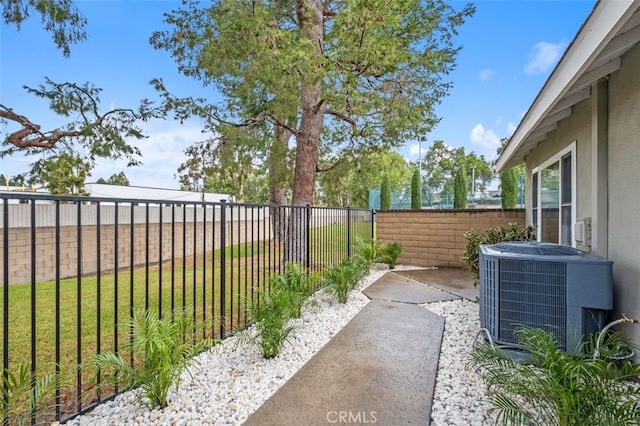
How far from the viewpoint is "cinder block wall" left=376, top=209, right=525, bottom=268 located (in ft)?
24.4

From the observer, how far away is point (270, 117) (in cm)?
694

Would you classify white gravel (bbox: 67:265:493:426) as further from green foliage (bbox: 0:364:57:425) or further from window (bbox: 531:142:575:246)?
window (bbox: 531:142:575:246)

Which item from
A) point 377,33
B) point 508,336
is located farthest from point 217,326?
point 377,33

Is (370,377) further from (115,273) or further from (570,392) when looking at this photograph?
(115,273)

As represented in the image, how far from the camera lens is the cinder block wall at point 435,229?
293 inches

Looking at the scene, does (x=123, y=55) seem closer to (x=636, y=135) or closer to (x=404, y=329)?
(x=404, y=329)

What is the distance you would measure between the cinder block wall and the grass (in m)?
1.00

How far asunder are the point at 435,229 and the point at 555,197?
A: 3.57m

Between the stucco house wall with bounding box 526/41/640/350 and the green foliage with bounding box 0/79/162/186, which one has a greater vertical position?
the green foliage with bounding box 0/79/162/186

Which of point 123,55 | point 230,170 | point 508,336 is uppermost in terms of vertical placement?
point 123,55

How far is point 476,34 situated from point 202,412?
8.63 meters

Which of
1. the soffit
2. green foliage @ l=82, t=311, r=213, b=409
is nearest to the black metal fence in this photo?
green foliage @ l=82, t=311, r=213, b=409

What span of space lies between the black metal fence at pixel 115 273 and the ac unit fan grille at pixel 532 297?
227 cm

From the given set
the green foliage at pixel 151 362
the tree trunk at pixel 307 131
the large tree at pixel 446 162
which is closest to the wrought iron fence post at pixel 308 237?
the tree trunk at pixel 307 131
